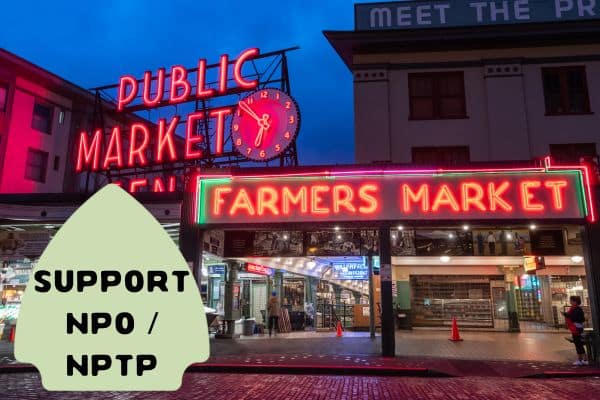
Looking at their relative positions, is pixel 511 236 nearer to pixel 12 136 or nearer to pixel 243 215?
pixel 243 215

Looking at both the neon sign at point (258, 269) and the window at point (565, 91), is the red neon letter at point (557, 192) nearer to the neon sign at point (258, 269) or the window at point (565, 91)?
the window at point (565, 91)

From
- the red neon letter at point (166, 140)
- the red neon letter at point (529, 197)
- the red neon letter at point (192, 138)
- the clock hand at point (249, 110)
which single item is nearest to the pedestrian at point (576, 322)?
the red neon letter at point (529, 197)

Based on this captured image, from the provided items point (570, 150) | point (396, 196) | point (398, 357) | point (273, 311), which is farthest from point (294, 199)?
point (570, 150)

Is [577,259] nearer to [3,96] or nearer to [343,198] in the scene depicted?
→ [343,198]

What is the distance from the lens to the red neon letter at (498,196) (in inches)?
625

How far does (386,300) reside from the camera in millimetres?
15398

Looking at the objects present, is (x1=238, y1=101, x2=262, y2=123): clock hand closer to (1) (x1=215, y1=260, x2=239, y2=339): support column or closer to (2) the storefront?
(1) (x1=215, y1=260, x2=239, y2=339): support column

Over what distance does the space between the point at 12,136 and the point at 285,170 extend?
20331 millimetres

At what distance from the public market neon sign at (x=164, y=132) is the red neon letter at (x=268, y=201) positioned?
32.0 feet

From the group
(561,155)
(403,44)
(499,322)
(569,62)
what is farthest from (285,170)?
(499,322)

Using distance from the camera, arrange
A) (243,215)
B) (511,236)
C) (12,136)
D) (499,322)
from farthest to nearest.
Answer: (12,136), (499,322), (511,236), (243,215)

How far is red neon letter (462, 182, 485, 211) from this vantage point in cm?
1596

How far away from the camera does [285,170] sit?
1683cm

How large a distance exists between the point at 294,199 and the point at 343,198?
148 cm
